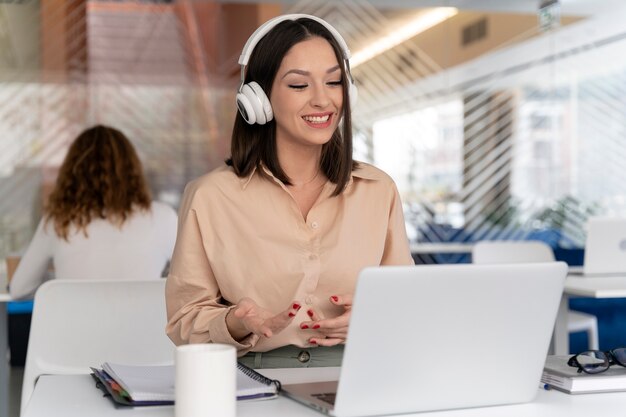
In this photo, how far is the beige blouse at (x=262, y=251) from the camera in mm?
1788

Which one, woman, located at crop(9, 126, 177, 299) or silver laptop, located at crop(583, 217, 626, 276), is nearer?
woman, located at crop(9, 126, 177, 299)

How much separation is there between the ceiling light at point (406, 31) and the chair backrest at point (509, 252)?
3.46m

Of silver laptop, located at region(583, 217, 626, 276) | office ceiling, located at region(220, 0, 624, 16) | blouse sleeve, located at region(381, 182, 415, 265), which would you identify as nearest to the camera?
blouse sleeve, located at region(381, 182, 415, 265)

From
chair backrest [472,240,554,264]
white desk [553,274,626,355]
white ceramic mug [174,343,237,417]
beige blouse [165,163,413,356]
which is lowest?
white desk [553,274,626,355]

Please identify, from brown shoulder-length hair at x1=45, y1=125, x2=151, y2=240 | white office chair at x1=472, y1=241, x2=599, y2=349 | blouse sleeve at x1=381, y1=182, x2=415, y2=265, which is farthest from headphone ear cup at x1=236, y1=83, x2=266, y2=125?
white office chair at x1=472, y1=241, x2=599, y2=349

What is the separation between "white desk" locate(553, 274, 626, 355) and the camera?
3.25 meters

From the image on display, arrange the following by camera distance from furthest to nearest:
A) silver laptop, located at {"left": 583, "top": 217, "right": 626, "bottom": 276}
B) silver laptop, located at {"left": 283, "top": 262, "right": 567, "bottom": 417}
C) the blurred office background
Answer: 1. the blurred office background
2. silver laptop, located at {"left": 583, "top": 217, "right": 626, "bottom": 276}
3. silver laptop, located at {"left": 283, "top": 262, "right": 567, "bottom": 417}

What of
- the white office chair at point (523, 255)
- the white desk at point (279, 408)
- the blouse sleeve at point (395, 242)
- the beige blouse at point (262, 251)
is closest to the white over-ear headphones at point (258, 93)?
the beige blouse at point (262, 251)

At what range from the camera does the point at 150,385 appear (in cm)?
143

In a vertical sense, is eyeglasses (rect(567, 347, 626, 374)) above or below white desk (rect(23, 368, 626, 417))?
above

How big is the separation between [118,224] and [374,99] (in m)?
4.53

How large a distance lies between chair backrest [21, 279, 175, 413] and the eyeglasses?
1.24 metres

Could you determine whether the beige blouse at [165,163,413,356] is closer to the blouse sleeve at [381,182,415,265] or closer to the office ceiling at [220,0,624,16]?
the blouse sleeve at [381,182,415,265]

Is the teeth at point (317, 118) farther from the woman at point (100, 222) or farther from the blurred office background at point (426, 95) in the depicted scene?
the blurred office background at point (426, 95)
